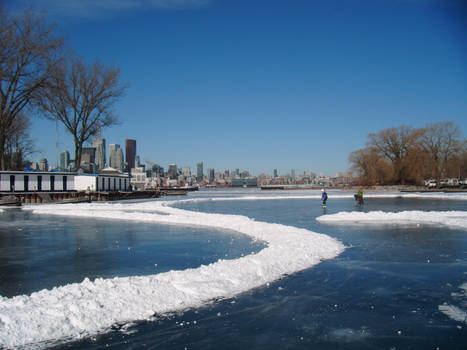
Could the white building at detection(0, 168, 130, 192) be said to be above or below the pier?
above

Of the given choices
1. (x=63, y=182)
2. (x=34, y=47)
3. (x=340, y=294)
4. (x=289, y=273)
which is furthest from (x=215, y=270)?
(x=63, y=182)

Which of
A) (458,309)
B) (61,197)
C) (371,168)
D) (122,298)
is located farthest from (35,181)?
(371,168)

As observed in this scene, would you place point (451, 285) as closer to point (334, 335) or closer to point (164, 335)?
point (334, 335)

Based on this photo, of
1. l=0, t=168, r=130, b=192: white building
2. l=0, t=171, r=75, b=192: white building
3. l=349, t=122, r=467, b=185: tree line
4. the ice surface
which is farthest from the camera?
l=349, t=122, r=467, b=185: tree line

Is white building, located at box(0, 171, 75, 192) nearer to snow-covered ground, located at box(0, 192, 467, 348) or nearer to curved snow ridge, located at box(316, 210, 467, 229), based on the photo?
curved snow ridge, located at box(316, 210, 467, 229)

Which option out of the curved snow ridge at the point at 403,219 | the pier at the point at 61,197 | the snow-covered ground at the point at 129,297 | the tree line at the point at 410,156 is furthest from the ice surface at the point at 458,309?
the tree line at the point at 410,156

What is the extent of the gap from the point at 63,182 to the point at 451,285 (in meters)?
50.5

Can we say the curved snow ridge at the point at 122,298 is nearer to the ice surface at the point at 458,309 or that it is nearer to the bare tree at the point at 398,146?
the ice surface at the point at 458,309

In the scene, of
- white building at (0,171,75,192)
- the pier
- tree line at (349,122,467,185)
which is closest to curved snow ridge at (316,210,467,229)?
the pier

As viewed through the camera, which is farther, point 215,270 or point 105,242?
point 105,242

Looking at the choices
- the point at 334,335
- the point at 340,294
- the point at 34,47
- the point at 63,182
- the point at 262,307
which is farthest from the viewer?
the point at 63,182

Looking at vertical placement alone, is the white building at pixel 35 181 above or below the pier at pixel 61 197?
above

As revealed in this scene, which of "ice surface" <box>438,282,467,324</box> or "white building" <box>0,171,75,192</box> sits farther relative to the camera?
"white building" <box>0,171,75,192</box>

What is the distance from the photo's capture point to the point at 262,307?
676 cm
